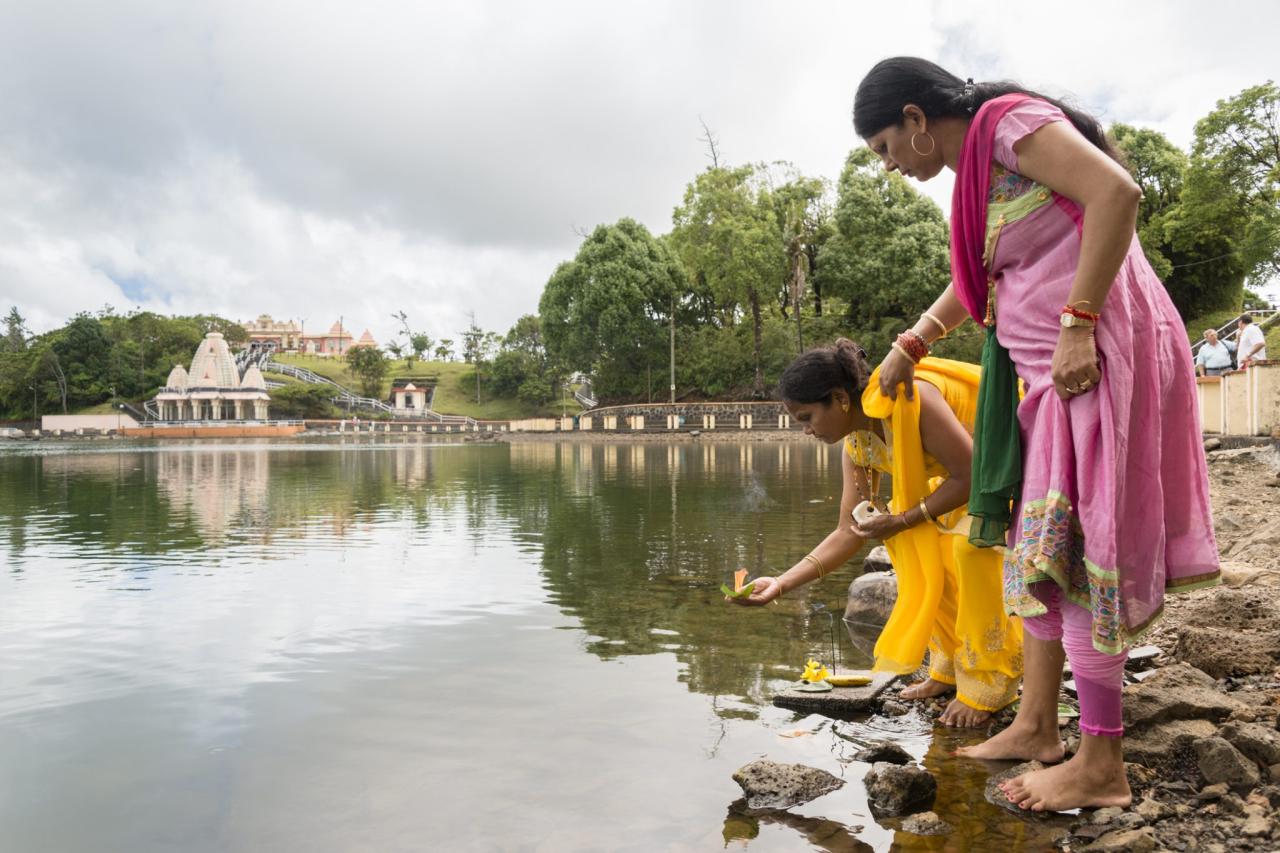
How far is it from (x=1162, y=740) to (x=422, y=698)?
2.53 m

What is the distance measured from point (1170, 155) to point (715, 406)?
65.2ft

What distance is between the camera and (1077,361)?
194 centimetres

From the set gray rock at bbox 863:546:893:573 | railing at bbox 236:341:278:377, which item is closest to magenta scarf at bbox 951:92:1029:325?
gray rock at bbox 863:546:893:573

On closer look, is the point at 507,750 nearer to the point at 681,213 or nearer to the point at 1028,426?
the point at 1028,426

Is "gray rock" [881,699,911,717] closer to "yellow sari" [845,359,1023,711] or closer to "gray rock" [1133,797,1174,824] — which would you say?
"yellow sari" [845,359,1023,711]

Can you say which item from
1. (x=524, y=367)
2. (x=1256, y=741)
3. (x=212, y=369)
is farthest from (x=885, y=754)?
(x=212, y=369)

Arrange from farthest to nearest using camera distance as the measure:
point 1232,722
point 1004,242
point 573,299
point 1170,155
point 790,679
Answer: point 573,299 → point 1170,155 → point 790,679 → point 1232,722 → point 1004,242

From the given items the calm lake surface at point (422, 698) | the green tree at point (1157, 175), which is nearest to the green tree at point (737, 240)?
the green tree at point (1157, 175)

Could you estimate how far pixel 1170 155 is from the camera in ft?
108

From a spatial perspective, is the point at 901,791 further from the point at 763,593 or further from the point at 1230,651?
the point at 1230,651

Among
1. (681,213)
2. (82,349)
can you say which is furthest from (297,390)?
(681,213)

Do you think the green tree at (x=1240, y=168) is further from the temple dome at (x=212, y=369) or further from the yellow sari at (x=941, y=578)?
the temple dome at (x=212, y=369)

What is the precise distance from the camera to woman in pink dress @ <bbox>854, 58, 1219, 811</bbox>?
195 centimetres

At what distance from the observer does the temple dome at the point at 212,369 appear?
64.4 metres
